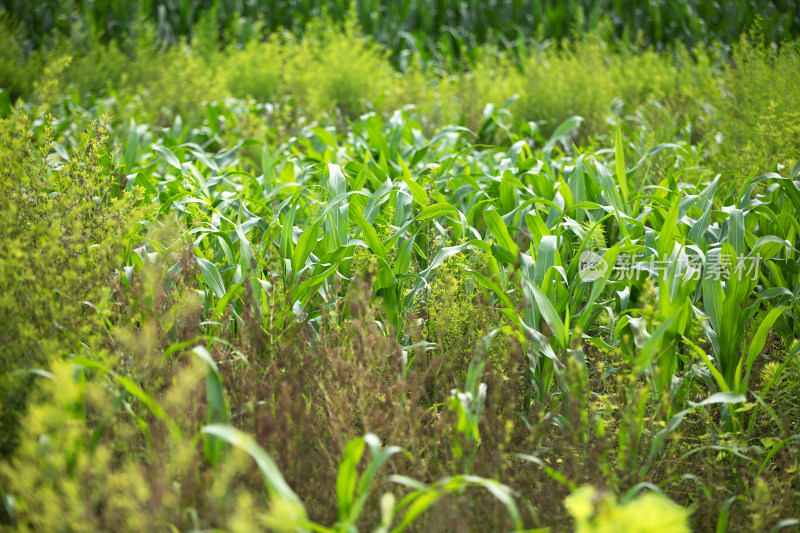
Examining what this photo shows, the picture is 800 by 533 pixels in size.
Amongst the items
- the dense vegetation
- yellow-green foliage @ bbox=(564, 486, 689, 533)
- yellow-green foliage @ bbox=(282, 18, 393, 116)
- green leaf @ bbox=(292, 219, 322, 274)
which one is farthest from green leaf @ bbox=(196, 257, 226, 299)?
yellow-green foliage @ bbox=(282, 18, 393, 116)

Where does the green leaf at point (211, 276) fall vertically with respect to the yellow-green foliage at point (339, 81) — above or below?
below

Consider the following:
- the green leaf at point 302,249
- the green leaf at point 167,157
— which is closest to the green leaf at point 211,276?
the green leaf at point 302,249

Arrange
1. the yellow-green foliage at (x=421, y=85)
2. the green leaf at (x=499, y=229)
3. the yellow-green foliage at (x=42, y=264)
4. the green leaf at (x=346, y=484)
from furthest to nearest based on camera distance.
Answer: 1. the yellow-green foliage at (x=421, y=85)
2. the green leaf at (x=499, y=229)
3. the yellow-green foliage at (x=42, y=264)
4. the green leaf at (x=346, y=484)

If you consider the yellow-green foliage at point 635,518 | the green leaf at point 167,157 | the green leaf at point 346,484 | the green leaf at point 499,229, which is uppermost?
the green leaf at point 167,157

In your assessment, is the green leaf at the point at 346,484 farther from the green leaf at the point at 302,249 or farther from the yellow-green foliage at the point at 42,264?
the green leaf at the point at 302,249

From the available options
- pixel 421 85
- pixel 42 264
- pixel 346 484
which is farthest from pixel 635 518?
pixel 421 85

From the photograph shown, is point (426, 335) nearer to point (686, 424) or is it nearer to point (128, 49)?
point (686, 424)

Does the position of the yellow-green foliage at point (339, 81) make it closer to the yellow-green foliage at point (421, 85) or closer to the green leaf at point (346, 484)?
the yellow-green foliage at point (421, 85)

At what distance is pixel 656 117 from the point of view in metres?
4.59

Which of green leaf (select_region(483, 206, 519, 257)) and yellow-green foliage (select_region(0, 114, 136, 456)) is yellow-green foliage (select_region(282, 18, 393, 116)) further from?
yellow-green foliage (select_region(0, 114, 136, 456))

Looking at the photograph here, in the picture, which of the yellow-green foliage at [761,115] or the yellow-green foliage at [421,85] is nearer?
the yellow-green foliage at [761,115]

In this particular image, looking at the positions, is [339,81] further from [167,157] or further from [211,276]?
[211,276]

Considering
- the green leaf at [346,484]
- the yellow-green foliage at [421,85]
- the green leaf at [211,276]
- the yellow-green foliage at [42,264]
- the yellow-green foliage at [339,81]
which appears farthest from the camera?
the yellow-green foliage at [339,81]

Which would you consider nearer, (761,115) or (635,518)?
(635,518)
